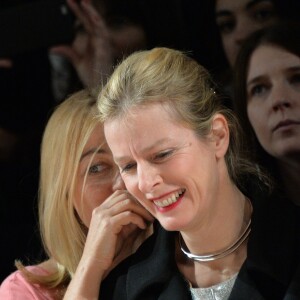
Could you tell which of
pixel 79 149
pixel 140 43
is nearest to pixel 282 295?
pixel 79 149

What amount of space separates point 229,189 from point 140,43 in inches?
23.0

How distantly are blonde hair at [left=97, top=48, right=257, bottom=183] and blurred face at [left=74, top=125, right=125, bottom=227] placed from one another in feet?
0.84

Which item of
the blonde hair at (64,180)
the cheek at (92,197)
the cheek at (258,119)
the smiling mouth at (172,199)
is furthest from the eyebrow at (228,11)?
the smiling mouth at (172,199)

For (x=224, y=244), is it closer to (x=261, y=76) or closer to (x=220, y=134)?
(x=220, y=134)

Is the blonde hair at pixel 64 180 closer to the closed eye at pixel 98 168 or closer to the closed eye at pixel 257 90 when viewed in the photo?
the closed eye at pixel 98 168

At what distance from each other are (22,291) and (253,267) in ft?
1.97

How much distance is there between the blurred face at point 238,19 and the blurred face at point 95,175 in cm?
34

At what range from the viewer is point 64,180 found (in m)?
1.60

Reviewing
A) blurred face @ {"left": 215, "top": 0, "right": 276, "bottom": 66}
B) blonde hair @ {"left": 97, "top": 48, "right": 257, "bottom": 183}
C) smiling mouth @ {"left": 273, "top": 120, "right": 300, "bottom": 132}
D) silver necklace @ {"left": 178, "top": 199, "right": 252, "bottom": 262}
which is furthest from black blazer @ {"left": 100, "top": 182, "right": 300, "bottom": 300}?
blurred face @ {"left": 215, "top": 0, "right": 276, "bottom": 66}

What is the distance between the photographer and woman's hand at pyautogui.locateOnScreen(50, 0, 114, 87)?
1.79m

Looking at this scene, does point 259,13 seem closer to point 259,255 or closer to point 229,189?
point 229,189

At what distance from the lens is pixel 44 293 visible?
1.63 m

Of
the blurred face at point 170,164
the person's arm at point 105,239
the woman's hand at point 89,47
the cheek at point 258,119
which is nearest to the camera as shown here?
the blurred face at point 170,164

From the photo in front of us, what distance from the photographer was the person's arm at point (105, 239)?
143 cm
